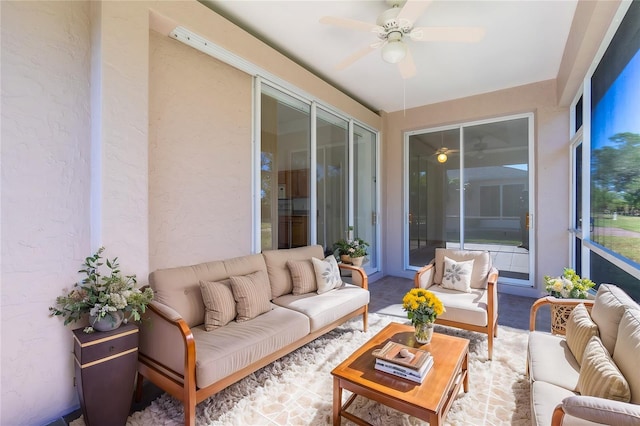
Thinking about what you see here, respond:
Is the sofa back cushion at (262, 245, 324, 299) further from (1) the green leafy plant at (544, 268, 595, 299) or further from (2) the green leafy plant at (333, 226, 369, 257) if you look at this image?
(1) the green leafy plant at (544, 268, 595, 299)

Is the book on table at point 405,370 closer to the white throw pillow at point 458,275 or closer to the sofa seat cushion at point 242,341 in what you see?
the sofa seat cushion at point 242,341

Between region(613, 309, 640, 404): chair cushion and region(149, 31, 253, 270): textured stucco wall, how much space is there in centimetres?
293

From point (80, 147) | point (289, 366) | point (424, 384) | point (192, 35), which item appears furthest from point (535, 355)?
point (192, 35)

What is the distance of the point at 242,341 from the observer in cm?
206

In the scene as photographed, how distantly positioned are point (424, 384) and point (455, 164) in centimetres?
467

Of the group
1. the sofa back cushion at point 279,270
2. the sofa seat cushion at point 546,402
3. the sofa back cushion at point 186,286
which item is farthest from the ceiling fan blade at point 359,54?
the sofa seat cushion at point 546,402

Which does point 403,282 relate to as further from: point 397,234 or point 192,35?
point 192,35

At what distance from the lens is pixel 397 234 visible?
5922 millimetres

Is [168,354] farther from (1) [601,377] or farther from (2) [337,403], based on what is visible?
(1) [601,377]

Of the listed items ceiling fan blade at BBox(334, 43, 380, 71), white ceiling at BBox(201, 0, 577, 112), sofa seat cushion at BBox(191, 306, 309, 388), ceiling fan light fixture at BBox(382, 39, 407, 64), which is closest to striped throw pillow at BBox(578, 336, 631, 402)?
sofa seat cushion at BBox(191, 306, 309, 388)

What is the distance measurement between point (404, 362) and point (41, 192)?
2498mm

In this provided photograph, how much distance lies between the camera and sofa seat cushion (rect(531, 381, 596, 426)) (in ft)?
4.03

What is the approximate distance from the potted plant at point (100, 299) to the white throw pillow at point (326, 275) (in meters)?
A: 1.67

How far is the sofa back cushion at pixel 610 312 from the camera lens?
1609mm
